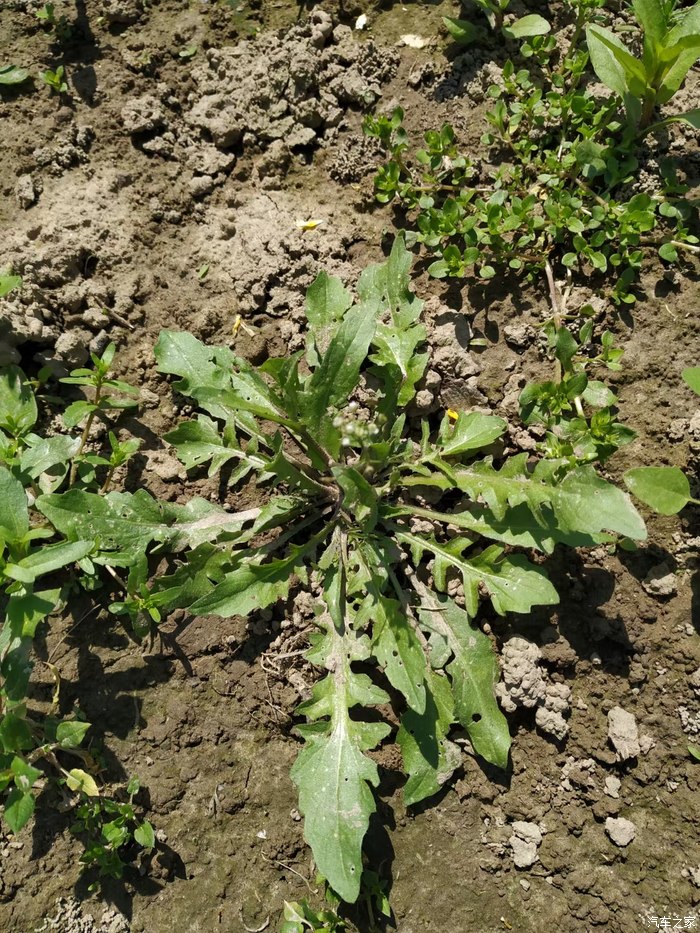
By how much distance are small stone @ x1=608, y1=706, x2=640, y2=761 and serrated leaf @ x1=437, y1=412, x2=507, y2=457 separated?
1.29m

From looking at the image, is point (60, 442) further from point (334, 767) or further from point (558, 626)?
point (558, 626)

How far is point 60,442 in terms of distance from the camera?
3.14 metres

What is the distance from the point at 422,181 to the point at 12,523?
2537 millimetres

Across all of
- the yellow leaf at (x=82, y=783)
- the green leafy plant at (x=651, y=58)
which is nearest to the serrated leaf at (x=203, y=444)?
the yellow leaf at (x=82, y=783)

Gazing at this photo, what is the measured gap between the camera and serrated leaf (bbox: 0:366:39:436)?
316 centimetres

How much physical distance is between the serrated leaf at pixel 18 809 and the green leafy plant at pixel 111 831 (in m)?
0.21

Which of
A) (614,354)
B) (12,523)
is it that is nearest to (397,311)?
(614,354)

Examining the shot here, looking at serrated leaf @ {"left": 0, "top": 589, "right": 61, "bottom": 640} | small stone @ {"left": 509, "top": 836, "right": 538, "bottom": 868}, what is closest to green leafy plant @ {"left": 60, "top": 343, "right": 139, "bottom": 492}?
serrated leaf @ {"left": 0, "top": 589, "right": 61, "bottom": 640}

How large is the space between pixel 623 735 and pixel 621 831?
371 mm

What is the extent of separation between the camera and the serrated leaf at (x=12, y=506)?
275 centimetres

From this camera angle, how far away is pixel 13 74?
3691 mm

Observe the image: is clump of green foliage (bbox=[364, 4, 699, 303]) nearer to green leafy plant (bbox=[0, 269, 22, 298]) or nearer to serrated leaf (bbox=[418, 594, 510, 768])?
serrated leaf (bbox=[418, 594, 510, 768])

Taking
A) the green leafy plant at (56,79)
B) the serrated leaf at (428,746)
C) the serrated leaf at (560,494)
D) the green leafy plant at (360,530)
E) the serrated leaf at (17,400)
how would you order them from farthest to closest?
1. the green leafy plant at (56,79)
2. the serrated leaf at (17,400)
3. the serrated leaf at (428,746)
4. the green leafy plant at (360,530)
5. the serrated leaf at (560,494)

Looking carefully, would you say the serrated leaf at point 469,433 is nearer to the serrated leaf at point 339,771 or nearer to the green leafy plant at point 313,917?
the serrated leaf at point 339,771
